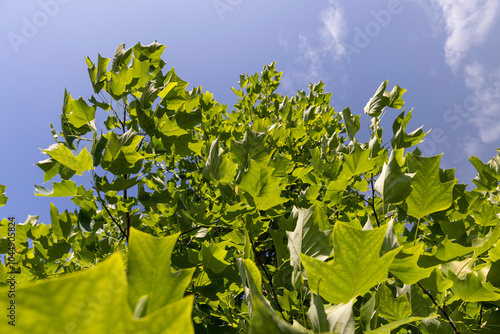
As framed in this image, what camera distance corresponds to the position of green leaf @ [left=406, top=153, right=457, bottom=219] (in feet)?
2.89


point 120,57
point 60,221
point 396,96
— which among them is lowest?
point 60,221

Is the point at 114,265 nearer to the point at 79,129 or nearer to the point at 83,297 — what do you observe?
the point at 83,297

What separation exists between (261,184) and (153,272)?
663mm

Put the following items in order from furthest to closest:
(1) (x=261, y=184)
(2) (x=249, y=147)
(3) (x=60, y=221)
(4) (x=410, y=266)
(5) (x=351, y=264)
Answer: (3) (x=60, y=221)
(2) (x=249, y=147)
(1) (x=261, y=184)
(4) (x=410, y=266)
(5) (x=351, y=264)

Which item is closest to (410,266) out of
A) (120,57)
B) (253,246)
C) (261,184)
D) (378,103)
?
(261,184)

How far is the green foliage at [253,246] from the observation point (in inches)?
10.4

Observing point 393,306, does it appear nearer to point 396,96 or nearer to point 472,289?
point 472,289

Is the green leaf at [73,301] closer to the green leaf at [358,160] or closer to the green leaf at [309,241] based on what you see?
the green leaf at [309,241]

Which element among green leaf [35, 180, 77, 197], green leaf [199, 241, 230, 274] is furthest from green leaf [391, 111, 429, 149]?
green leaf [35, 180, 77, 197]

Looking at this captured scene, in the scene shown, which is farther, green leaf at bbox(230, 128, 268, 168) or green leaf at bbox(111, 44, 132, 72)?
green leaf at bbox(111, 44, 132, 72)

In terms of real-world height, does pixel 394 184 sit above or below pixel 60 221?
below

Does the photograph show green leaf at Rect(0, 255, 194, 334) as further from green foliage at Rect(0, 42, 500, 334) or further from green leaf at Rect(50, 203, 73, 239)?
green leaf at Rect(50, 203, 73, 239)

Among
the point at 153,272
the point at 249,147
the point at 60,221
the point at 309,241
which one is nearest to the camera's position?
the point at 153,272

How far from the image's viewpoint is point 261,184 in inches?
40.9
